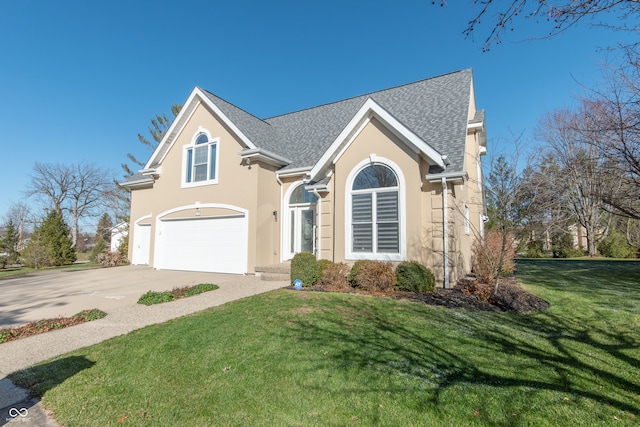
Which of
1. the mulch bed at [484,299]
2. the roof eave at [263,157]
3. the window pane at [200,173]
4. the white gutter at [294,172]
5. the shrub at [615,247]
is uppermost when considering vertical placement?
the roof eave at [263,157]

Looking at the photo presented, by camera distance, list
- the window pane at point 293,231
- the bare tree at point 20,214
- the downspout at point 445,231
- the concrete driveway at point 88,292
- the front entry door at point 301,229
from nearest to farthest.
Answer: the concrete driveway at point 88,292 < the downspout at point 445,231 < the front entry door at point 301,229 < the window pane at point 293,231 < the bare tree at point 20,214

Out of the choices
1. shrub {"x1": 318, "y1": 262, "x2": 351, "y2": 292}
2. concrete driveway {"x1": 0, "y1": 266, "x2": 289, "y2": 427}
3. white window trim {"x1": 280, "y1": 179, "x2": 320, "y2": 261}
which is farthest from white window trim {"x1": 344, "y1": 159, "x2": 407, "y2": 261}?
white window trim {"x1": 280, "y1": 179, "x2": 320, "y2": 261}

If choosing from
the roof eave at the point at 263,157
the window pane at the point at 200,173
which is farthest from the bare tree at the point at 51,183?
the roof eave at the point at 263,157

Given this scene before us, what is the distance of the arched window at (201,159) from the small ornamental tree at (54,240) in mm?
14995

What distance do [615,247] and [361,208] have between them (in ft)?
83.5

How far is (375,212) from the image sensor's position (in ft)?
33.2

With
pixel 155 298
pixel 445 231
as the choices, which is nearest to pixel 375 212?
pixel 445 231

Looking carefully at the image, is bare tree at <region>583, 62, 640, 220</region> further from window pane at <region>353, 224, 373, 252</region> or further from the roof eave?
the roof eave

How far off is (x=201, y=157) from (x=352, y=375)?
13532 mm

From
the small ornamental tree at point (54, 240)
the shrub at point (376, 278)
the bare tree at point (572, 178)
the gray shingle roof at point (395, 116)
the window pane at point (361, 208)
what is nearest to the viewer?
the shrub at point (376, 278)

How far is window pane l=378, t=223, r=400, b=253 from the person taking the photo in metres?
9.80

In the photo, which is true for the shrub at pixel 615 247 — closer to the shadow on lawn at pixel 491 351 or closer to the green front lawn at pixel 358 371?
the green front lawn at pixel 358 371

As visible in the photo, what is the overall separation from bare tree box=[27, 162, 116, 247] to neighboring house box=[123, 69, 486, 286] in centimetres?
2921

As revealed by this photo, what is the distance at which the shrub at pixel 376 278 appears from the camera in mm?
8719
